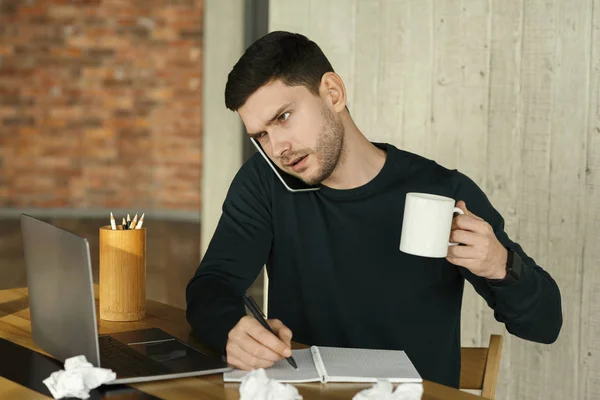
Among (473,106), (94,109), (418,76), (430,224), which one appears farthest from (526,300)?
(94,109)

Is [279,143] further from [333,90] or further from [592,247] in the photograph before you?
[592,247]

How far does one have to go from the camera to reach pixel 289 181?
1635 millimetres

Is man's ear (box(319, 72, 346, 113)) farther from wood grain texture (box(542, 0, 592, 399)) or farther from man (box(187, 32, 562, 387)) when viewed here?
wood grain texture (box(542, 0, 592, 399))

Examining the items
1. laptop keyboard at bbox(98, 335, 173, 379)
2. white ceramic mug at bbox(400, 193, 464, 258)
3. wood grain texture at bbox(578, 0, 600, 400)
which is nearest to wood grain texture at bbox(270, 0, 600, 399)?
wood grain texture at bbox(578, 0, 600, 400)

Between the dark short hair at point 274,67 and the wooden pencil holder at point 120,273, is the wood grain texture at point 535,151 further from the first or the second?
the wooden pencil holder at point 120,273

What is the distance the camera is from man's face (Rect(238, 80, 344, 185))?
58.2 inches

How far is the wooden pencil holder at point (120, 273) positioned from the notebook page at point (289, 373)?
15.3 inches

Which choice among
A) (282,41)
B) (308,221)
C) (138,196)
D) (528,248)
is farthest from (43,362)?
(138,196)

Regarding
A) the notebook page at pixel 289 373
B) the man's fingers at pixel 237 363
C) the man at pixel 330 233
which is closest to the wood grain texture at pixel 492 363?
the man at pixel 330 233

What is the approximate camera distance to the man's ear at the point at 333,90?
158cm

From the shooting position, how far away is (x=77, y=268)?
3.70ft

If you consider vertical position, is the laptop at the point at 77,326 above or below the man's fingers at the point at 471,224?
below

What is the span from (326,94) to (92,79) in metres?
4.26

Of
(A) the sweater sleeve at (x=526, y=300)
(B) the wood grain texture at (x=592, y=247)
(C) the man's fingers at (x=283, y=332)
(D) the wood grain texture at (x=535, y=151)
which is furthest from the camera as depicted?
(D) the wood grain texture at (x=535, y=151)
